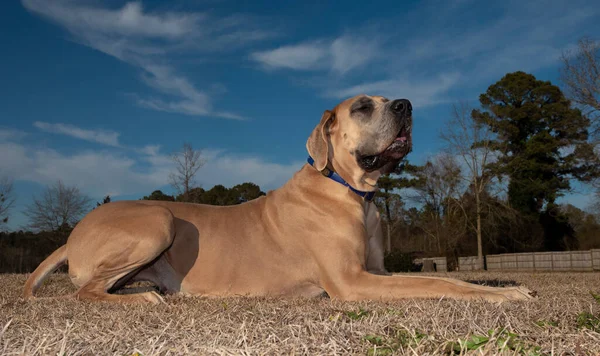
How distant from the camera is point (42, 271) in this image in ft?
14.3

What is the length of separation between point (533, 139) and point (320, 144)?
31061 millimetres

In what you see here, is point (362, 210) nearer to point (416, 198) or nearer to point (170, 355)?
point (170, 355)

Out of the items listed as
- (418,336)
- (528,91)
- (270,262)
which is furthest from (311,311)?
(528,91)

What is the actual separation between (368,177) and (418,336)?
2655mm

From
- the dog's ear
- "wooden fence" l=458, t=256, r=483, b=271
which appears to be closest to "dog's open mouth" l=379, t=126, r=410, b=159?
the dog's ear

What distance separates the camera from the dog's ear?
433cm

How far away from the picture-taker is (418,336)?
1924 millimetres

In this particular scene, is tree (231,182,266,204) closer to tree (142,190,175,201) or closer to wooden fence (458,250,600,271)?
tree (142,190,175,201)

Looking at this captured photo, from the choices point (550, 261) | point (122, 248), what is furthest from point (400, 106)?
point (550, 261)

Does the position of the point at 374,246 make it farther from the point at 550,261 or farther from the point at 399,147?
the point at 550,261

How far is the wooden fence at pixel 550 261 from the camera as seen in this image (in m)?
20.9

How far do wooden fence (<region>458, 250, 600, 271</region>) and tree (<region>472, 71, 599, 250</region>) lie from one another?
20.6 feet

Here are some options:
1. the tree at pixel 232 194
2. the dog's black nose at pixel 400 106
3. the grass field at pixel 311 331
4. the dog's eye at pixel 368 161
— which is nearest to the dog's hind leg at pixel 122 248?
the grass field at pixel 311 331

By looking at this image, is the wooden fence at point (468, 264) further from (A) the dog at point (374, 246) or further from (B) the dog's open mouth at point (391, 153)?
(B) the dog's open mouth at point (391, 153)
